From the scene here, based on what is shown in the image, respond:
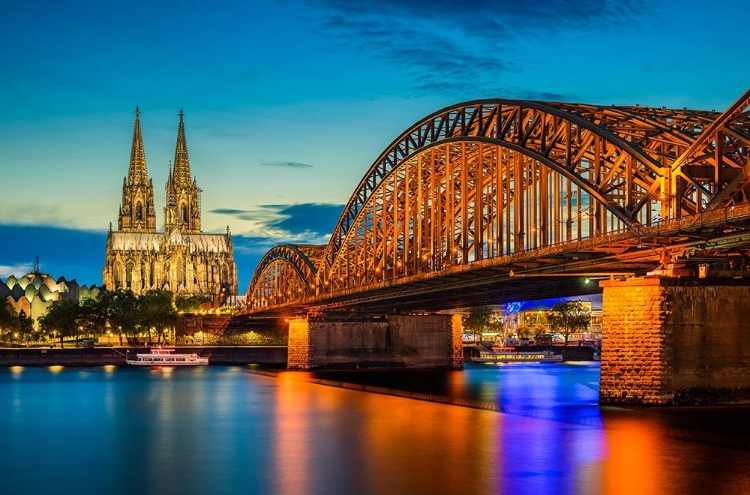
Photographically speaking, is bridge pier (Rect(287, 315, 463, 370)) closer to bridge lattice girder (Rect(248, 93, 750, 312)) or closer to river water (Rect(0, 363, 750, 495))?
bridge lattice girder (Rect(248, 93, 750, 312))

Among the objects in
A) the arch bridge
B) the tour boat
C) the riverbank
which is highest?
the arch bridge

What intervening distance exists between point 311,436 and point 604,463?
17.3 m

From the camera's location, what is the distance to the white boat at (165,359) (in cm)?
15412

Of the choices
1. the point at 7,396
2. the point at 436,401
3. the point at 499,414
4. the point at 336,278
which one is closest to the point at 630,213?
the point at 499,414

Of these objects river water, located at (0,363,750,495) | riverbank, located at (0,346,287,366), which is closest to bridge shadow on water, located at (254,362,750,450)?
river water, located at (0,363,750,495)

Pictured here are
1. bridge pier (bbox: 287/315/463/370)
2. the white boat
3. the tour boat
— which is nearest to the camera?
bridge pier (bbox: 287/315/463/370)

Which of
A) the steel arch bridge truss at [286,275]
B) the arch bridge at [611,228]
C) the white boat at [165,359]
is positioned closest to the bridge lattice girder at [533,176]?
the arch bridge at [611,228]

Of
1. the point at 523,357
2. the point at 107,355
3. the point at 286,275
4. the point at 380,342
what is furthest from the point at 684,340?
the point at 523,357

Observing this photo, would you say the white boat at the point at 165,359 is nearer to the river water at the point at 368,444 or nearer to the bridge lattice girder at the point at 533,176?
the bridge lattice girder at the point at 533,176

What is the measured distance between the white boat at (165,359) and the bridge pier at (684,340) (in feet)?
343

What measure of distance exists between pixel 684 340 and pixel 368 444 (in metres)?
16.8

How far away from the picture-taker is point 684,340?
56750mm

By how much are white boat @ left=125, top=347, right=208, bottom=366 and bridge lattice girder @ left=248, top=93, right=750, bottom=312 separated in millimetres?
34943

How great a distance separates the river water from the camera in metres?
39.9
